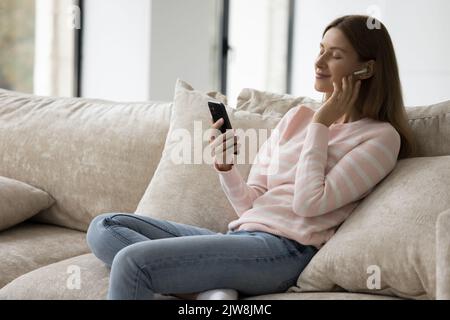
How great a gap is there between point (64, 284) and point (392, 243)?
76 centimetres

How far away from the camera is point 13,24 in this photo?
180 inches

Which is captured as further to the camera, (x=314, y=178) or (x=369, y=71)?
(x=369, y=71)

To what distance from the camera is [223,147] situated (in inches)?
75.0

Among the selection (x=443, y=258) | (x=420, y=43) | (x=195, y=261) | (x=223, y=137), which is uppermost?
(x=420, y=43)

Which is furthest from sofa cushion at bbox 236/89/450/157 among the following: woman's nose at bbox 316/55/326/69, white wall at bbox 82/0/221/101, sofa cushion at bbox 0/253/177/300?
white wall at bbox 82/0/221/101

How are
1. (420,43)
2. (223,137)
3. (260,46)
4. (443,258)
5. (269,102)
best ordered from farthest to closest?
(260,46), (420,43), (269,102), (223,137), (443,258)

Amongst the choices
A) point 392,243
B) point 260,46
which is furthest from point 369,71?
point 260,46

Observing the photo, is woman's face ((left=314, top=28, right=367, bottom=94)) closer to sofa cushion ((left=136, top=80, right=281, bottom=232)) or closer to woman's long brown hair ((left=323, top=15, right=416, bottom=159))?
woman's long brown hair ((left=323, top=15, right=416, bottom=159))

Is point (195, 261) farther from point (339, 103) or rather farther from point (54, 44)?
point (54, 44)

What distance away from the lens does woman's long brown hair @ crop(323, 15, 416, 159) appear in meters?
1.90

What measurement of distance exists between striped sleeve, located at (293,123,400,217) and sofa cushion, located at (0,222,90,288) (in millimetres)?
774

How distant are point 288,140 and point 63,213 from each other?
0.86 meters

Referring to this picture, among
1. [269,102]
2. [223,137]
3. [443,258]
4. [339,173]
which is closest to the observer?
[443,258]
